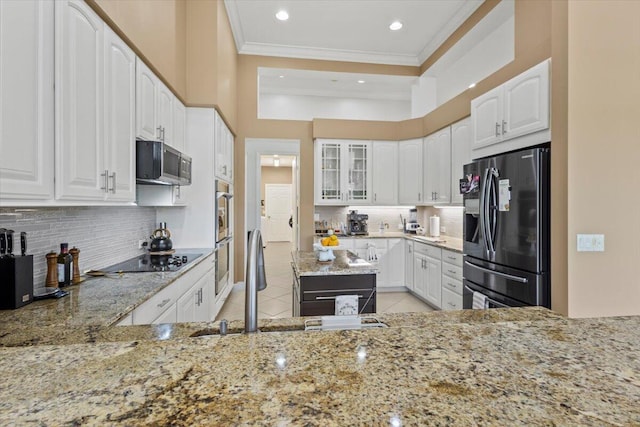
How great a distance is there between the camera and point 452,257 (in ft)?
11.7

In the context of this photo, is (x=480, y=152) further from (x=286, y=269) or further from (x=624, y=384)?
(x=286, y=269)

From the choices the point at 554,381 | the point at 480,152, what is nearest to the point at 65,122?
the point at 554,381

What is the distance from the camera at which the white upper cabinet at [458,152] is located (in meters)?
3.78

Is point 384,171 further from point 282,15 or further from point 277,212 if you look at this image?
point 277,212

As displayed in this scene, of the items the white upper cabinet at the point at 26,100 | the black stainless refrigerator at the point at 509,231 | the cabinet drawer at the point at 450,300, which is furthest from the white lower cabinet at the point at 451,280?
the white upper cabinet at the point at 26,100

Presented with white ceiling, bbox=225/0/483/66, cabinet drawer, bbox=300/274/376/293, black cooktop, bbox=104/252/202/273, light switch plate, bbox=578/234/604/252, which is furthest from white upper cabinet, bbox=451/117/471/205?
black cooktop, bbox=104/252/202/273

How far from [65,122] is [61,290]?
3.01 ft

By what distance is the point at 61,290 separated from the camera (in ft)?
5.50

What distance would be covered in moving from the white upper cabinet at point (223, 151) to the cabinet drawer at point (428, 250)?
2872 mm

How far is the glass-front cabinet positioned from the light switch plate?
3161 mm

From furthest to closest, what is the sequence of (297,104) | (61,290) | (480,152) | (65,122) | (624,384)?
(297,104), (480,152), (61,290), (65,122), (624,384)

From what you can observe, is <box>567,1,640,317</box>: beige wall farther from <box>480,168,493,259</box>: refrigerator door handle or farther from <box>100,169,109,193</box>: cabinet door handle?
<box>100,169,109,193</box>: cabinet door handle

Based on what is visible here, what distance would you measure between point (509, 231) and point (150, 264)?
2.93 meters

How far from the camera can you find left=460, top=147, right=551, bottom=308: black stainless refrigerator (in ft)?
7.17
